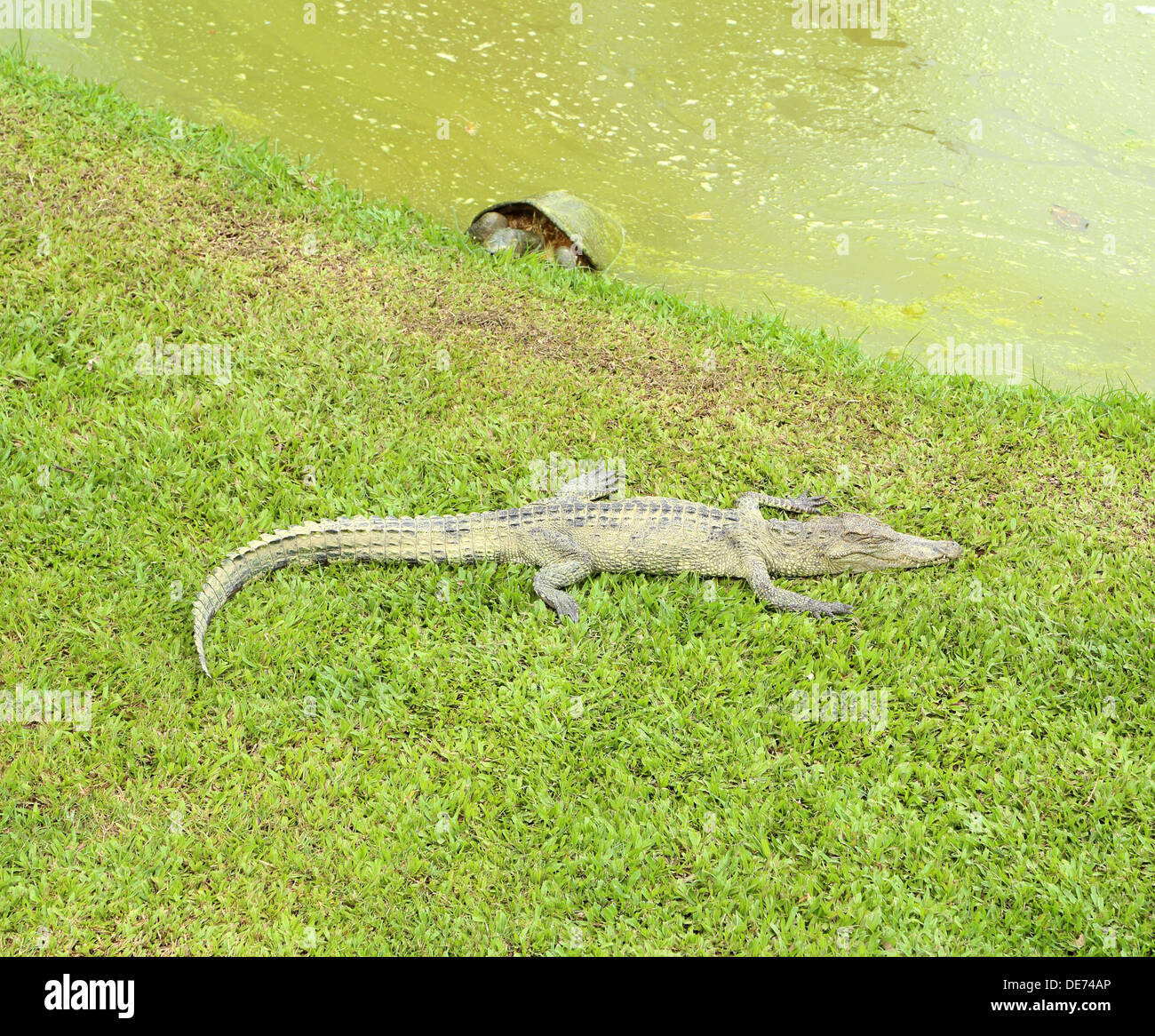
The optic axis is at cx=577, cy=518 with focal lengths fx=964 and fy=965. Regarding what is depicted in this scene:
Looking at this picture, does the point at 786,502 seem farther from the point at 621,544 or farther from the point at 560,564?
the point at 560,564

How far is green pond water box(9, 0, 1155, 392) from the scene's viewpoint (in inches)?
287

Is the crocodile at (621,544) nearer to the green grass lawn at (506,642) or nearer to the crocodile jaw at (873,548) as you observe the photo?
the crocodile jaw at (873,548)

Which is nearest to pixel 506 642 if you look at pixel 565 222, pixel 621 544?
pixel 621 544

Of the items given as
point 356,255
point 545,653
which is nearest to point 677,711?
point 545,653

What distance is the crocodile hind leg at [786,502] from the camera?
533cm

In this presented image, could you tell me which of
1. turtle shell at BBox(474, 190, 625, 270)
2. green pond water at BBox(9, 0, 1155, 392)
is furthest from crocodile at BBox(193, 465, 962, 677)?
turtle shell at BBox(474, 190, 625, 270)

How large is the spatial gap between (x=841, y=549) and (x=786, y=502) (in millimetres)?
499

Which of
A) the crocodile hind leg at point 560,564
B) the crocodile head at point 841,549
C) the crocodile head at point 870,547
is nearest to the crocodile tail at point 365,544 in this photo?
the crocodile hind leg at point 560,564

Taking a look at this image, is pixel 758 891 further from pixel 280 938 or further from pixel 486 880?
pixel 280 938

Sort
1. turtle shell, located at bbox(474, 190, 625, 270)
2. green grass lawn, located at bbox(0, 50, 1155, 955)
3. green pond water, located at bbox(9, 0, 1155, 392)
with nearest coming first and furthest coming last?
green grass lawn, located at bbox(0, 50, 1155, 955), turtle shell, located at bbox(474, 190, 625, 270), green pond water, located at bbox(9, 0, 1155, 392)

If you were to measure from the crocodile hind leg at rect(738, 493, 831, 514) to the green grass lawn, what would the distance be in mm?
176

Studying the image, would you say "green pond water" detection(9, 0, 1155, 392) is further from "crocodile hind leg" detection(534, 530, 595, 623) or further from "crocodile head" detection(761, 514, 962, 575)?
"crocodile hind leg" detection(534, 530, 595, 623)

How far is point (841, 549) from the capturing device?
5.02 meters

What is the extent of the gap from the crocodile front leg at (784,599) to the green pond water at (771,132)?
266 centimetres
